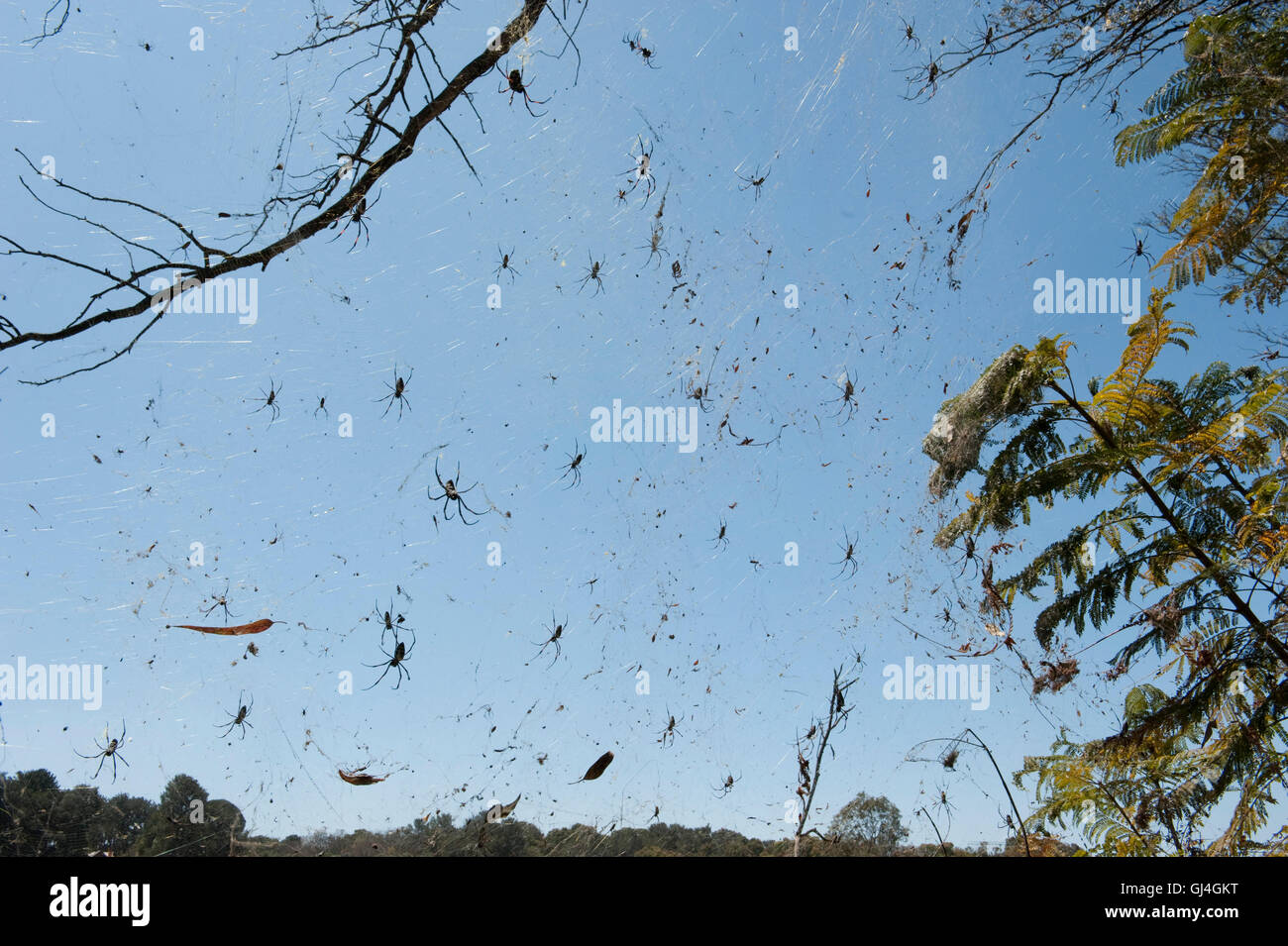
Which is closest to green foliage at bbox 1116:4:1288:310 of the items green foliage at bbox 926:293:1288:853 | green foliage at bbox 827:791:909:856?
green foliage at bbox 926:293:1288:853

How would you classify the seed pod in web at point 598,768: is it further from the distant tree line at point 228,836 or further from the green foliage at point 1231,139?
the green foliage at point 1231,139

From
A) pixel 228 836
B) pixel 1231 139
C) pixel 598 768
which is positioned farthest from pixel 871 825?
pixel 1231 139

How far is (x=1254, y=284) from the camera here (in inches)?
185

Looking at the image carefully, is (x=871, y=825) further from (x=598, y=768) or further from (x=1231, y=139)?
(x=1231, y=139)

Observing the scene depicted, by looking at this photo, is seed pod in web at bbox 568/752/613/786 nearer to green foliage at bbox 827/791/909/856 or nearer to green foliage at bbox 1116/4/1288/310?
green foliage at bbox 827/791/909/856

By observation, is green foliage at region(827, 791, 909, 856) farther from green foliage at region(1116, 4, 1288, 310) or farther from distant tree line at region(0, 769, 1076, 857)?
green foliage at region(1116, 4, 1288, 310)

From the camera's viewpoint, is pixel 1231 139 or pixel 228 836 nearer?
pixel 228 836

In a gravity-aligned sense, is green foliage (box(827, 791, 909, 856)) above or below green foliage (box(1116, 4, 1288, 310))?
below
